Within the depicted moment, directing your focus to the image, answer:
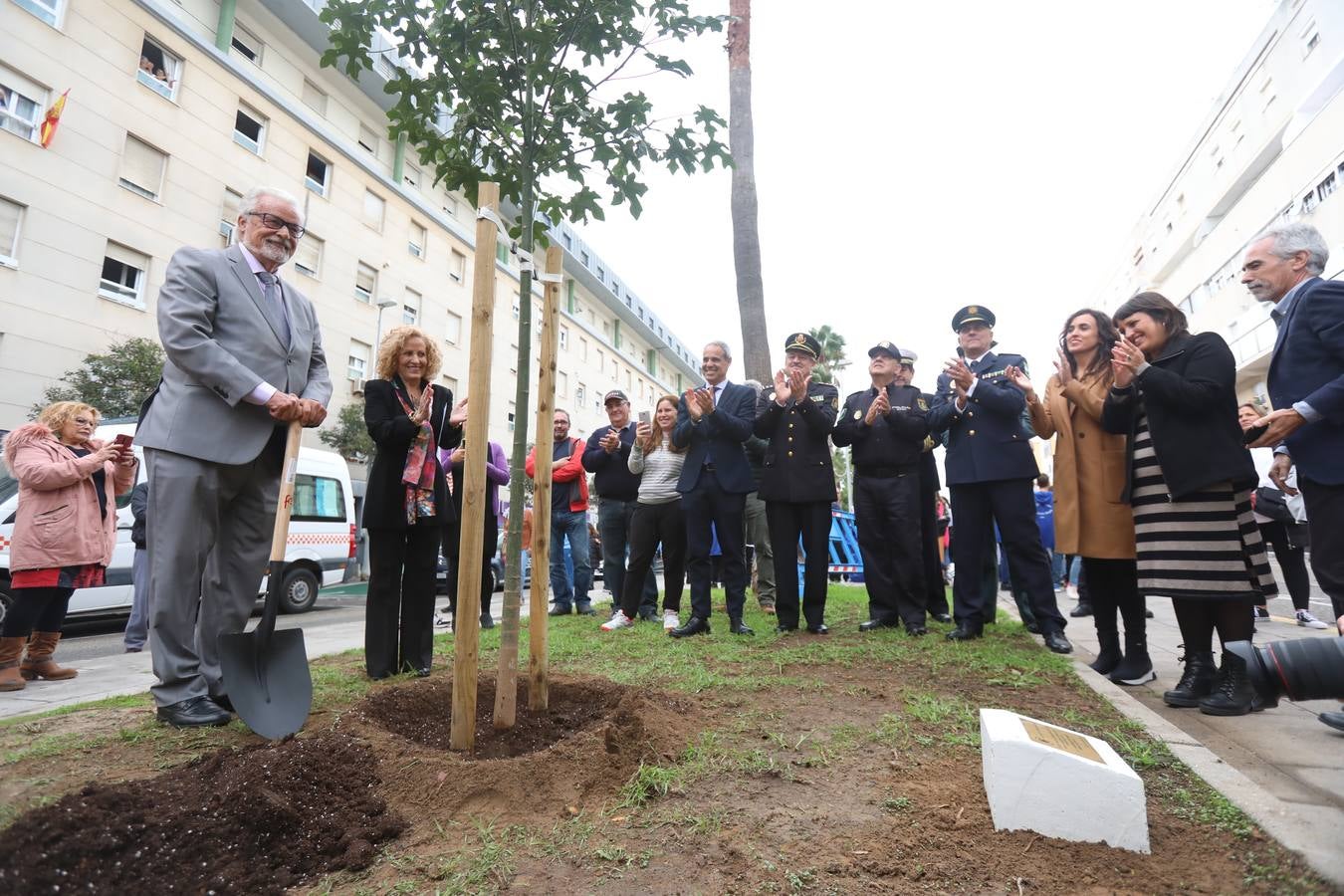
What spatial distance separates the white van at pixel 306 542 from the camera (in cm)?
798

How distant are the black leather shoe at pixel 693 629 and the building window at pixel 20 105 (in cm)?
1840

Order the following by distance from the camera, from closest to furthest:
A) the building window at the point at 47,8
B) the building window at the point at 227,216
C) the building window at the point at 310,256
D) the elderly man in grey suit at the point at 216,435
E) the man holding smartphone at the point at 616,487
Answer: the elderly man in grey suit at the point at 216,435 → the man holding smartphone at the point at 616,487 → the building window at the point at 47,8 → the building window at the point at 227,216 → the building window at the point at 310,256

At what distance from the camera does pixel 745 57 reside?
9.33 meters

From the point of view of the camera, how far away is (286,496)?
277cm

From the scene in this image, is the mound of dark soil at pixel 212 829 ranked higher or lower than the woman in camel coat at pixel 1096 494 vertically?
lower

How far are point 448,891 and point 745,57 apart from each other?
398 inches

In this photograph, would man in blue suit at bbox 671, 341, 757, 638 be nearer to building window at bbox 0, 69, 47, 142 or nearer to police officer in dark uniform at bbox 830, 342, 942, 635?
police officer in dark uniform at bbox 830, 342, 942, 635

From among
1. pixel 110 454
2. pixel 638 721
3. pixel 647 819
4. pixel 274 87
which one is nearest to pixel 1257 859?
pixel 647 819

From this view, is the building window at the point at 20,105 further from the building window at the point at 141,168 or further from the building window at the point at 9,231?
the building window at the point at 141,168

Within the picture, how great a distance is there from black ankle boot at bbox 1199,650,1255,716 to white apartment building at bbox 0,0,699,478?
34.3 feet

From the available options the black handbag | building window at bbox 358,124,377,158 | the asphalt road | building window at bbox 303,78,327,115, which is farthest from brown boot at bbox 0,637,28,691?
building window at bbox 358,124,377,158

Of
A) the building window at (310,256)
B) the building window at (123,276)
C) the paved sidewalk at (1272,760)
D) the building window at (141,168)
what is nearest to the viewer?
the paved sidewalk at (1272,760)

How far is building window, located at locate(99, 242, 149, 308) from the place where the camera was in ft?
53.4

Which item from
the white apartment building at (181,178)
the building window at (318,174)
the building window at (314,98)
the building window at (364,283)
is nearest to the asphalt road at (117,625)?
the white apartment building at (181,178)
